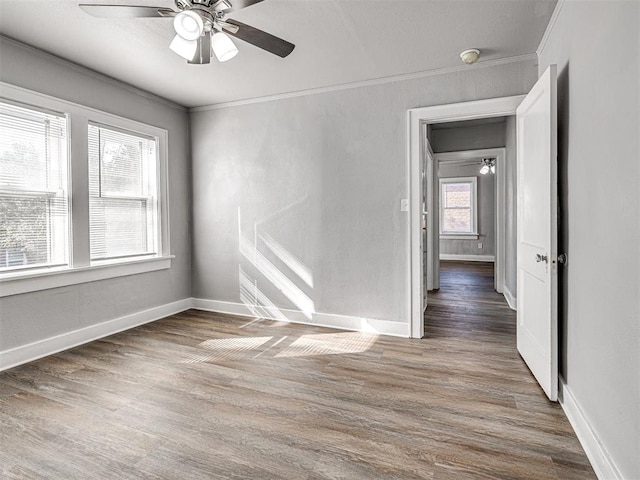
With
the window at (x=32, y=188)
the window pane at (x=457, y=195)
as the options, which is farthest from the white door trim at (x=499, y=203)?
the window at (x=32, y=188)

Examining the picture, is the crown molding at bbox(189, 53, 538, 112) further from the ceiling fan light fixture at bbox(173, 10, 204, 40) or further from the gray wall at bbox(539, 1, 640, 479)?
the ceiling fan light fixture at bbox(173, 10, 204, 40)

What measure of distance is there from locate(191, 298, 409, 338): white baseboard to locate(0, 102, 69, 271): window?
1735mm

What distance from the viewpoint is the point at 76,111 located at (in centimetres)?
324

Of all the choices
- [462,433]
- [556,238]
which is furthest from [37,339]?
[556,238]

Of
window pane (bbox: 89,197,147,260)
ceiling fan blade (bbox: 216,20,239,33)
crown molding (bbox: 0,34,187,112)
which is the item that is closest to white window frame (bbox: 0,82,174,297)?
window pane (bbox: 89,197,147,260)

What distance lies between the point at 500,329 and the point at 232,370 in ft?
8.81

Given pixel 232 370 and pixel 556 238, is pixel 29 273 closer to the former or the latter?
pixel 232 370

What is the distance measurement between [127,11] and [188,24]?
0.34m

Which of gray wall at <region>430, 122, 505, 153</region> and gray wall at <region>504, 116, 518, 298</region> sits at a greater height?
gray wall at <region>430, 122, 505, 153</region>

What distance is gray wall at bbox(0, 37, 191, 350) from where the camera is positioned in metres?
2.85

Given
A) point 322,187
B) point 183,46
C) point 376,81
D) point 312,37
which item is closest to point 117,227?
point 322,187

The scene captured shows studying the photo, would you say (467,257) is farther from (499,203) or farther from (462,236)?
(499,203)

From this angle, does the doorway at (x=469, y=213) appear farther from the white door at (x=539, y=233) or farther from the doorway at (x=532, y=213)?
the white door at (x=539, y=233)

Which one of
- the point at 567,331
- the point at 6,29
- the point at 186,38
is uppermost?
the point at 6,29
